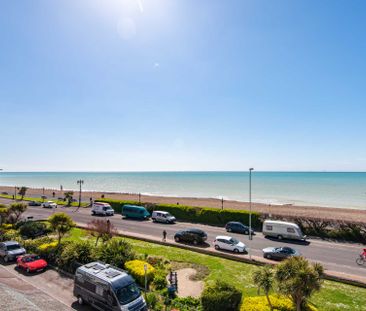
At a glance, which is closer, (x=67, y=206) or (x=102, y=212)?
(x=102, y=212)

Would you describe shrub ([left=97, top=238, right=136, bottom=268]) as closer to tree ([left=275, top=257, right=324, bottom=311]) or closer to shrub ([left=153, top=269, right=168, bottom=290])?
shrub ([left=153, top=269, right=168, bottom=290])

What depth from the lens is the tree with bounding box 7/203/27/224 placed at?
35.4m

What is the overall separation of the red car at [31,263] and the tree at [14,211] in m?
15.6

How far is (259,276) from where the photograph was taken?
44.8ft

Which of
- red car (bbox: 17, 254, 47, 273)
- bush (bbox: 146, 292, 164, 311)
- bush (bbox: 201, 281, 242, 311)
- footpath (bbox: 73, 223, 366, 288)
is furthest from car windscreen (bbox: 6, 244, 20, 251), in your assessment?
bush (bbox: 201, 281, 242, 311)

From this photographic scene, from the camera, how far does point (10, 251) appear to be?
23875mm

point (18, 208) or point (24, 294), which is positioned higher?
point (18, 208)

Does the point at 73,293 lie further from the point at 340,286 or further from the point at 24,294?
the point at 340,286

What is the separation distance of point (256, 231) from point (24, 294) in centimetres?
2980

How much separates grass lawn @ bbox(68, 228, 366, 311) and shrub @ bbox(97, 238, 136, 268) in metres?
3.93

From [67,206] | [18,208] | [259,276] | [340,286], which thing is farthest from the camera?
[67,206]

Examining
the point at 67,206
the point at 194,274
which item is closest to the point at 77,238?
the point at 194,274

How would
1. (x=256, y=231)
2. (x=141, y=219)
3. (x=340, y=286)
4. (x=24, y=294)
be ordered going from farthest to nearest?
(x=141, y=219) < (x=256, y=231) < (x=340, y=286) < (x=24, y=294)

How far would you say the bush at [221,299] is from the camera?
13.4 meters
